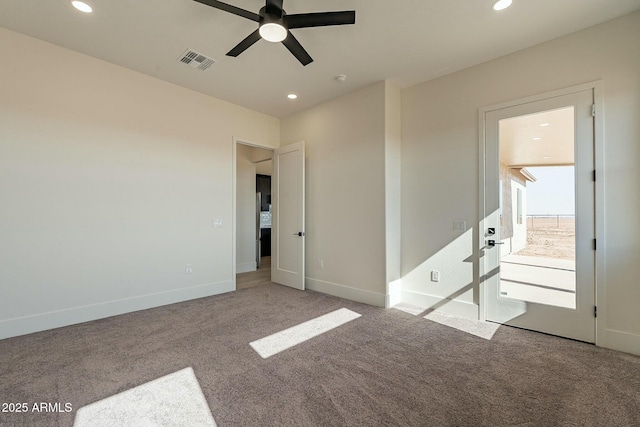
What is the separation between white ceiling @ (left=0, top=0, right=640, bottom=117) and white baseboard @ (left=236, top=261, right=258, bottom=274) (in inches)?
151

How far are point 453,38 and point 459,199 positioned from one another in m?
1.79

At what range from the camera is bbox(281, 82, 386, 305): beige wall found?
3.94m

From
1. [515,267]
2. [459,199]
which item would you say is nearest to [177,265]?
[459,199]

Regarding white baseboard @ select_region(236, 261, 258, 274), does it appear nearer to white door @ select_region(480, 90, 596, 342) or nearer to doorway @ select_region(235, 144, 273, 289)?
doorway @ select_region(235, 144, 273, 289)

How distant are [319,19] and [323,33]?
0.83 m

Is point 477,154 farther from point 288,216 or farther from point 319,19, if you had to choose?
point 288,216

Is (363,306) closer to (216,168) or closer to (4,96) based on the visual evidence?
(216,168)

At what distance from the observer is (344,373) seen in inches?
88.6

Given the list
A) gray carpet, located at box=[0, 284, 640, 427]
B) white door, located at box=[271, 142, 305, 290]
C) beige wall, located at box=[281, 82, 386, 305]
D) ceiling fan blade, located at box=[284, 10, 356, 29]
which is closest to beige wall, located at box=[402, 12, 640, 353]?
beige wall, located at box=[281, 82, 386, 305]

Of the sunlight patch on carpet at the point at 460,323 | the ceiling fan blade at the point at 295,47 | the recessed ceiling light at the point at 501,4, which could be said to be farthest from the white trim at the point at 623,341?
the ceiling fan blade at the point at 295,47

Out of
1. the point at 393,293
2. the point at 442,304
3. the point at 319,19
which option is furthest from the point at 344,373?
the point at 319,19

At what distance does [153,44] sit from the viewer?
A: 3.10 metres

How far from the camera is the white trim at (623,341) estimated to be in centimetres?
253

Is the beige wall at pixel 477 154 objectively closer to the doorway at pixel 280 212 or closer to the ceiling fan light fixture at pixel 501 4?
the ceiling fan light fixture at pixel 501 4
